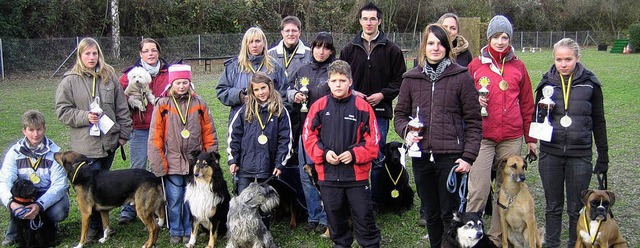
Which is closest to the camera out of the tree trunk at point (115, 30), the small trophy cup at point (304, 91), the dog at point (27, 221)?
the dog at point (27, 221)

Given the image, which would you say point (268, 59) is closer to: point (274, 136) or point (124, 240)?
point (274, 136)

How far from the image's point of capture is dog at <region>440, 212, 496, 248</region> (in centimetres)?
419

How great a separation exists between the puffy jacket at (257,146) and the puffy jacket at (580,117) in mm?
2389

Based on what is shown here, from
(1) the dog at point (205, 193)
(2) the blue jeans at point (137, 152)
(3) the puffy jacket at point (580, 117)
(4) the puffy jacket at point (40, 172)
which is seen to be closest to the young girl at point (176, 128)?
(1) the dog at point (205, 193)

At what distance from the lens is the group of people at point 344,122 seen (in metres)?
4.25

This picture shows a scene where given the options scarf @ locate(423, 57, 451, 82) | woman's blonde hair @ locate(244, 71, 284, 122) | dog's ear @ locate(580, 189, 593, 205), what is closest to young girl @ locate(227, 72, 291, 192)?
woman's blonde hair @ locate(244, 71, 284, 122)

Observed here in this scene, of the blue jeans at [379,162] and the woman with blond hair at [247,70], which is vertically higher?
the woman with blond hair at [247,70]

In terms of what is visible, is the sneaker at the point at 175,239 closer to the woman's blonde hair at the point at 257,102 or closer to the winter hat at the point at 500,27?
the woman's blonde hair at the point at 257,102

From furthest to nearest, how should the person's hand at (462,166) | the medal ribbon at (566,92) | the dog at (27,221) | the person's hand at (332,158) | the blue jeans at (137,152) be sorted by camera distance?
the blue jeans at (137,152) < the dog at (27,221) < the medal ribbon at (566,92) < the person's hand at (332,158) < the person's hand at (462,166)

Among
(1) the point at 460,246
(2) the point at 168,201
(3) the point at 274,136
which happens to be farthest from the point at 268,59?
(1) the point at 460,246

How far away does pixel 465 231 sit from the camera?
4.20m

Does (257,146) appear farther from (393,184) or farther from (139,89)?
(393,184)

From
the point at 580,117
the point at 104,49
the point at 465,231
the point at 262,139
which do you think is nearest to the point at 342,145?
the point at 262,139

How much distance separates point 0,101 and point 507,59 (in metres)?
15.0
